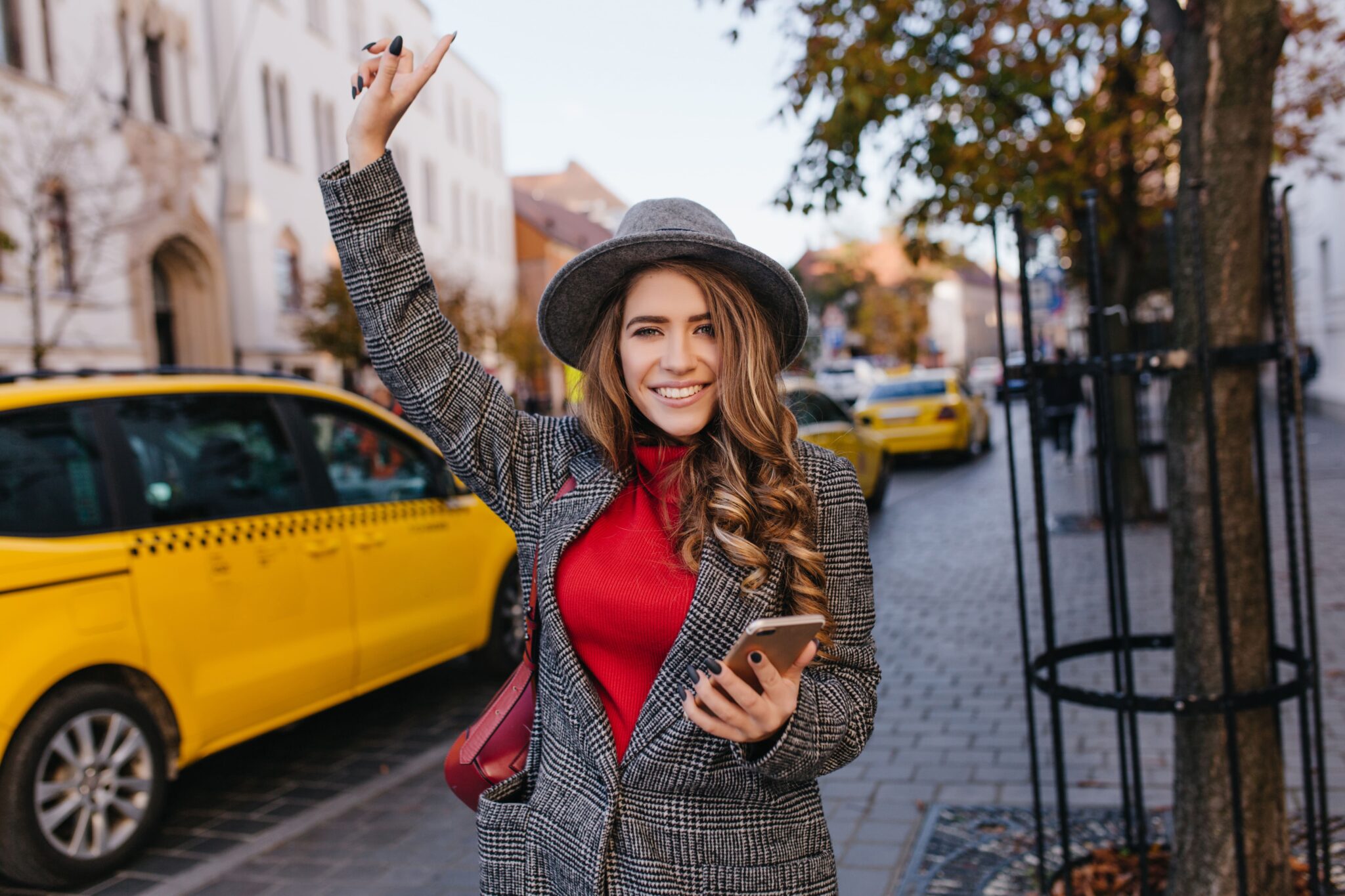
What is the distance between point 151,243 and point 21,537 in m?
21.7

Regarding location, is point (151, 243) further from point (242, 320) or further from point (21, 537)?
point (21, 537)

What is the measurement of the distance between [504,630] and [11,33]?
18.2 metres

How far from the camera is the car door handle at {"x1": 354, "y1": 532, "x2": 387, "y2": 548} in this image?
5621 millimetres

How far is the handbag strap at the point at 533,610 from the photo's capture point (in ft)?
6.68

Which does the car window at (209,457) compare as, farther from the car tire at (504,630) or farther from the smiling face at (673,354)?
the smiling face at (673,354)

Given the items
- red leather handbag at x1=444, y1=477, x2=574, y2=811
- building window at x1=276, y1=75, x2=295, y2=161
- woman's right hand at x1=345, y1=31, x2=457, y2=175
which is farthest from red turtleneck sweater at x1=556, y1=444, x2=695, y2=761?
building window at x1=276, y1=75, x2=295, y2=161

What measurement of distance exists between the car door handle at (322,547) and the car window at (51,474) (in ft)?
3.08

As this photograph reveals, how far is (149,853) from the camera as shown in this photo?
457 centimetres

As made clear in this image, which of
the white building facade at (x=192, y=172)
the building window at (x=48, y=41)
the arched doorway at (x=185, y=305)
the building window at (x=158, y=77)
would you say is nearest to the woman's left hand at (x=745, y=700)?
the white building facade at (x=192, y=172)

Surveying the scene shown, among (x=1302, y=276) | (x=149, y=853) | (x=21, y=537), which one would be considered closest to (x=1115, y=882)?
(x=149, y=853)

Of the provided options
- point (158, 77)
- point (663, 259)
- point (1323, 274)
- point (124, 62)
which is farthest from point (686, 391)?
point (158, 77)

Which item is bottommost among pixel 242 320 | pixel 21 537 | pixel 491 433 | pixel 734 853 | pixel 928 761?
pixel 928 761

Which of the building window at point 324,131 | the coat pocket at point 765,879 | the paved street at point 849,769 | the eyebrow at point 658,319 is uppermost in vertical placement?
the building window at point 324,131

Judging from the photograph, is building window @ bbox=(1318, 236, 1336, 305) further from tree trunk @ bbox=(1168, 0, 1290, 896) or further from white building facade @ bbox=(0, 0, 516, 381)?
tree trunk @ bbox=(1168, 0, 1290, 896)
